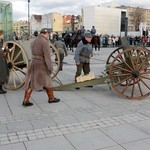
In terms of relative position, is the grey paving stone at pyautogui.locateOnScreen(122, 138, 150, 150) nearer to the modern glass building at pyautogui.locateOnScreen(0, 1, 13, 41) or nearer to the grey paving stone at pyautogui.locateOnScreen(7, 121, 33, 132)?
the grey paving stone at pyautogui.locateOnScreen(7, 121, 33, 132)

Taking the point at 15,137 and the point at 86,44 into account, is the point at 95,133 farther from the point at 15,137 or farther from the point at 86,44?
the point at 86,44

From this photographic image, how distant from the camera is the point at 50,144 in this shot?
4.54 m

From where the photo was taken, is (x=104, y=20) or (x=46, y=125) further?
(x=104, y=20)

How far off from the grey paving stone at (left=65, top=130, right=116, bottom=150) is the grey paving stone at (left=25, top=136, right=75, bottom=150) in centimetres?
10

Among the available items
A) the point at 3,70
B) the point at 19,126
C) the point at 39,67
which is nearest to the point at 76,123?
the point at 19,126

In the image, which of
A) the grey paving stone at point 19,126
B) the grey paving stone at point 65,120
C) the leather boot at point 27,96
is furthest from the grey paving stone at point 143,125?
the leather boot at point 27,96

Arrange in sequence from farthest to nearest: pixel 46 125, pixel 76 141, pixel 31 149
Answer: pixel 46 125, pixel 76 141, pixel 31 149

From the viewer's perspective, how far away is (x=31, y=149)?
4.36 metres

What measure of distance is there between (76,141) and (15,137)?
0.90 metres

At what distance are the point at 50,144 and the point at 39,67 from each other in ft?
7.50

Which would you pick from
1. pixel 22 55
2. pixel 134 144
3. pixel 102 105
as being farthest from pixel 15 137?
pixel 22 55

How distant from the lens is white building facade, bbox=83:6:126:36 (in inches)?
1810

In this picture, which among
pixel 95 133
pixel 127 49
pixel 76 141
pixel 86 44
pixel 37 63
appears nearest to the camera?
pixel 76 141

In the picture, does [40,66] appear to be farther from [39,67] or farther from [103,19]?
[103,19]
